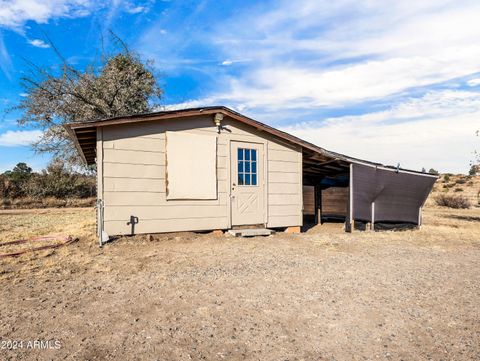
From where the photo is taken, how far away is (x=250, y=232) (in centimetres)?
782

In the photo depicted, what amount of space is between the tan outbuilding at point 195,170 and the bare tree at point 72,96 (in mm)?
6489

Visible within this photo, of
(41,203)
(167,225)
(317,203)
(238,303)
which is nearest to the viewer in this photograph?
(238,303)

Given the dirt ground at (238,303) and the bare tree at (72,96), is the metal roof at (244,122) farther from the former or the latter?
the bare tree at (72,96)

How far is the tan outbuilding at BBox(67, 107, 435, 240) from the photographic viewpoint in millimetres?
6777

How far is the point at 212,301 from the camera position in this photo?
359 centimetres

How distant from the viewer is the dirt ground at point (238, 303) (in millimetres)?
2562

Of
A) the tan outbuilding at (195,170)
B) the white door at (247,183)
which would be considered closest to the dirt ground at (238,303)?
the tan outbuilding at (195,170)

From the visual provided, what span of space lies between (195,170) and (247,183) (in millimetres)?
1510

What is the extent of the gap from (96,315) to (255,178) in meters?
5.69

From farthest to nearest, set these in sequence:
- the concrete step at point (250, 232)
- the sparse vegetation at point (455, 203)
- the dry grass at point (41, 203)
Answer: the dry grass at point (41, 203)
the sparse vegetation at point (455, 203)
the concrete step at point (250, 232)

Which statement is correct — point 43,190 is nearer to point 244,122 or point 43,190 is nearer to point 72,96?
point 72,96

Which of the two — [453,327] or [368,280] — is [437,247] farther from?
[453,327]

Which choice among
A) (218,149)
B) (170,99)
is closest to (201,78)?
(170,99)

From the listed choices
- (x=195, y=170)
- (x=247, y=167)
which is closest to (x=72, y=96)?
(x=195, y=170)
